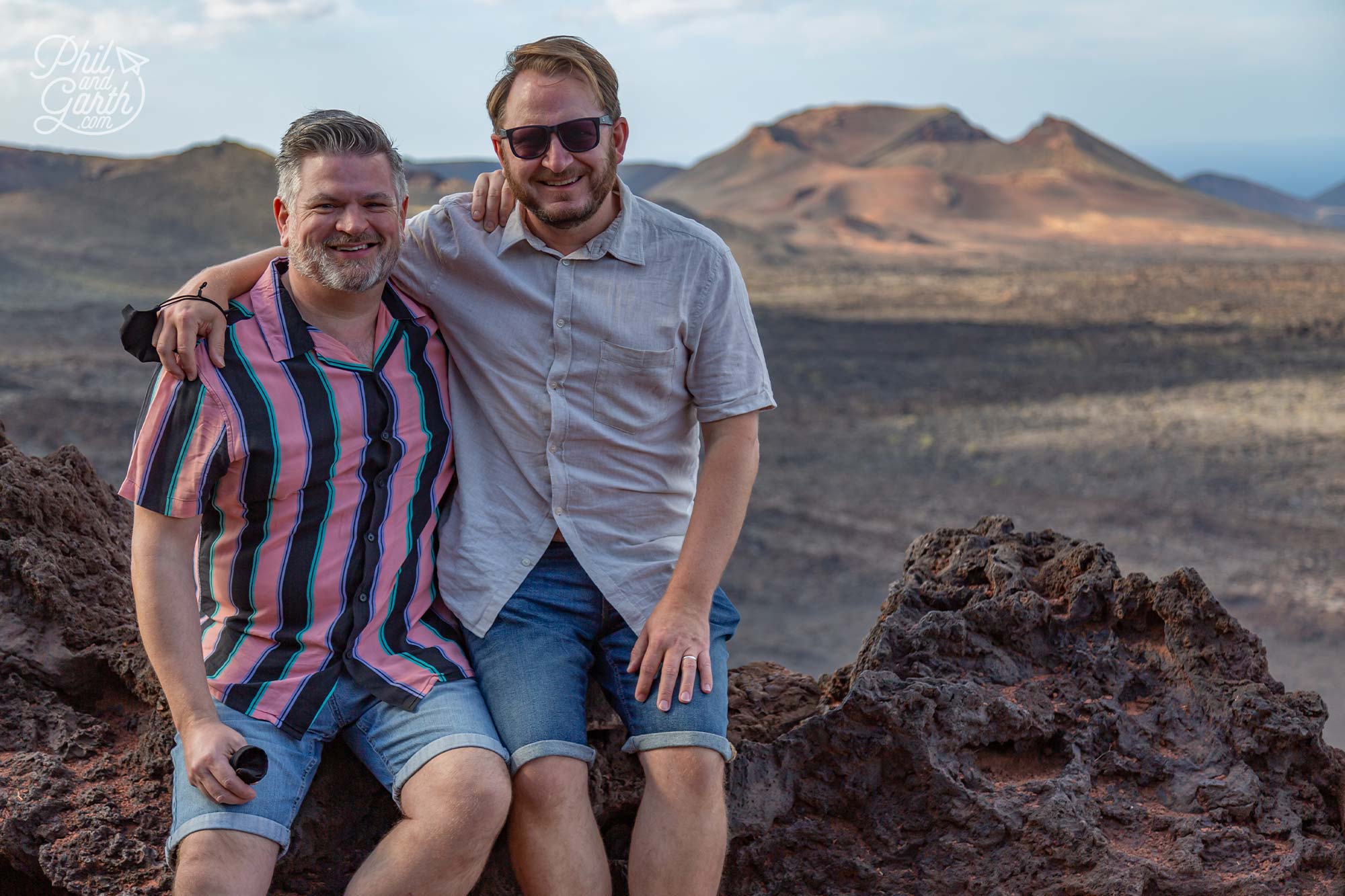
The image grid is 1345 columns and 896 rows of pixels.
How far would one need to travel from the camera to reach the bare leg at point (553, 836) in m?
2.34

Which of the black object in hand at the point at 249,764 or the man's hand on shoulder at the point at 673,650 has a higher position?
the man's hand on shoulder at the point at 673,650

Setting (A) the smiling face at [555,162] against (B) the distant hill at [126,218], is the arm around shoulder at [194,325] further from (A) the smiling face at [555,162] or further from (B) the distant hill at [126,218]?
(B) the distant hill at [126,218]

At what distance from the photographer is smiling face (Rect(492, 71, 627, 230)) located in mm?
2707

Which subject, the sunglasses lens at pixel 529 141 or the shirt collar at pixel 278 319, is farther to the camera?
the sunglasses lens at pixel 529 141

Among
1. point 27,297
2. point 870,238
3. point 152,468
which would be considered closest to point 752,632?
point 152,468

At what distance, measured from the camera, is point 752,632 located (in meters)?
8.06

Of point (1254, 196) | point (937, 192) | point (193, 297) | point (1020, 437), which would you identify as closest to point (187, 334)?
point (193, 297)


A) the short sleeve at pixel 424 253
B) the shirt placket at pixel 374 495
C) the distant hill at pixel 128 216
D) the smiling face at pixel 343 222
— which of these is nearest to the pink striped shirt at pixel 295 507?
the shirt placket at pixel 374 495

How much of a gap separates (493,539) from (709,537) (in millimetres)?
478

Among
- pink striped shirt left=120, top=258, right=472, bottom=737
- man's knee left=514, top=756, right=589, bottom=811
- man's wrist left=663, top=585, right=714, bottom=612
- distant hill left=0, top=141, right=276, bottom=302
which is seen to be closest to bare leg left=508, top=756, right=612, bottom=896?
man's knee left=514, top=756, right=589, bottom=811

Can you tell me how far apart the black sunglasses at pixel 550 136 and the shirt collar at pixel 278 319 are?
58 centimetres

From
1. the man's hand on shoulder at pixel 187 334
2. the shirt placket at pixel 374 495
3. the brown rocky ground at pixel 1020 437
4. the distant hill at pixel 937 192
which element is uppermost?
the distant hill at pixel 937 192

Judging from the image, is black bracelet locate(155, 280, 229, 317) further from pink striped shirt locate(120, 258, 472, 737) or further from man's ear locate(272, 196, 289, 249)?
man's ear locate(272, 196, 289, 249)

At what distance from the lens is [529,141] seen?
8.89 feet
